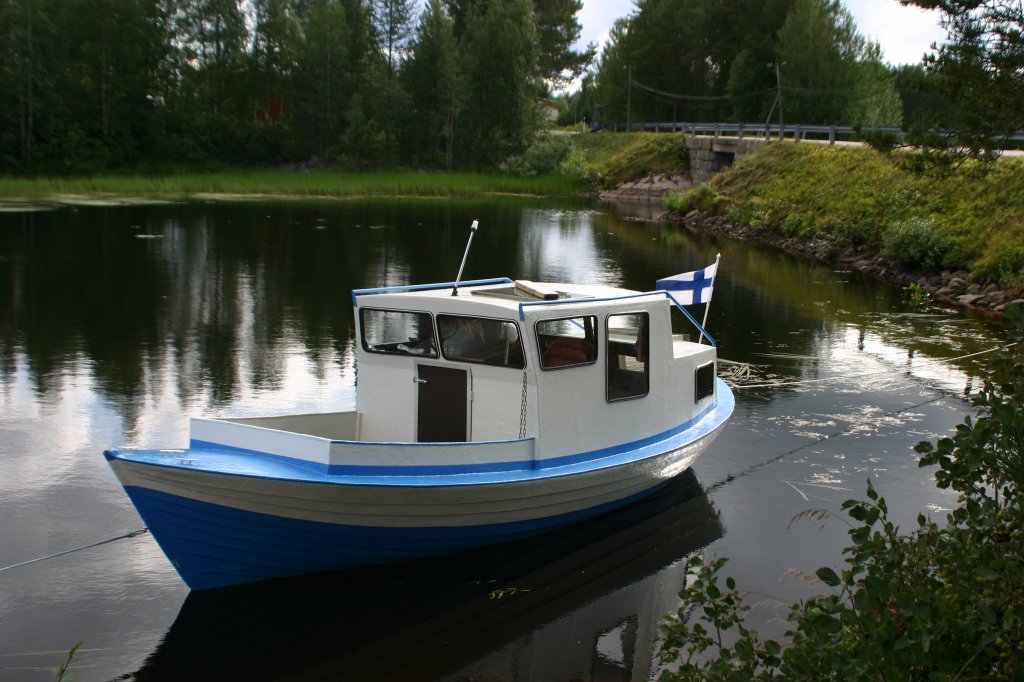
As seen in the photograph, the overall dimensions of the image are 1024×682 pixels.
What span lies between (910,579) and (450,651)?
165 inches

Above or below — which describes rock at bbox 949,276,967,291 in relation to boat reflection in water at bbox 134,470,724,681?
above

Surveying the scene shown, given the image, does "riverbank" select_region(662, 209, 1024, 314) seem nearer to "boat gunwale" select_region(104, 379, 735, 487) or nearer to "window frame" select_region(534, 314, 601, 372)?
"boat gunwale" select_region(104, 379, 735, 487)

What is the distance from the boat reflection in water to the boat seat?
80.7 inches

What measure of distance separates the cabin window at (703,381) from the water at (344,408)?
1225mm

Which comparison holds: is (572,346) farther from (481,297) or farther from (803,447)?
(803,447)

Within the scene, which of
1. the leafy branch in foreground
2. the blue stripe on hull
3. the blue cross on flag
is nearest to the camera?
the leafy branch in foreground

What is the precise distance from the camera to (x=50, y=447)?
1377cm

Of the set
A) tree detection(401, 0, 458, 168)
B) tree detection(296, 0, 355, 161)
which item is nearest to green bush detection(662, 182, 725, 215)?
tree detection(401, 0, 458, 168)

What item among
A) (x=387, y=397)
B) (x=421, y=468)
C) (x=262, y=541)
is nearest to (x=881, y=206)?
(x=387, y=397)

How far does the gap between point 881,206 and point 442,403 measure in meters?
28.7

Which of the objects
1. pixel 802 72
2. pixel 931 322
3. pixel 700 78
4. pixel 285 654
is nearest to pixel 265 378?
pixel 285 654

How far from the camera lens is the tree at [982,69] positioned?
1659 centimetres

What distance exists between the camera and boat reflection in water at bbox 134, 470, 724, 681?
8.88m

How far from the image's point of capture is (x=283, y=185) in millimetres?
57125
